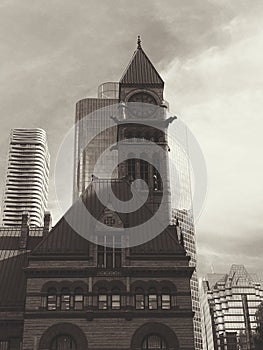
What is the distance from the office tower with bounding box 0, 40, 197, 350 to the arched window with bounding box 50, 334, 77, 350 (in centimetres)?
9

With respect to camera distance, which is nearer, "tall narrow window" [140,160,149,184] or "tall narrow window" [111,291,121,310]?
"tall narrow window" [111,291,121,310]

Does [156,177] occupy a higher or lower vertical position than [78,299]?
higher

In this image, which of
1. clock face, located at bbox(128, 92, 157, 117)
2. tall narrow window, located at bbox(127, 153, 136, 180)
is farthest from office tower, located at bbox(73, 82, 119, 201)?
tall narrow window, located at bbox(127, 153, 136, 180)

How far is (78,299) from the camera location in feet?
150

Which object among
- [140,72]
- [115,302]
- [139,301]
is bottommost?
[115,302]

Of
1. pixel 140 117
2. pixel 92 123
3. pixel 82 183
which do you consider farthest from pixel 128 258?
pixel 92 123

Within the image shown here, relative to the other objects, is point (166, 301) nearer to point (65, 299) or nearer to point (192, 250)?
point (65, 299)

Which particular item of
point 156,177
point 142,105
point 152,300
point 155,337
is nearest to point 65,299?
point 152,300

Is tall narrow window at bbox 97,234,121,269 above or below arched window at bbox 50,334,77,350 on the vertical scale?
above

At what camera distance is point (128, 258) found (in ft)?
156

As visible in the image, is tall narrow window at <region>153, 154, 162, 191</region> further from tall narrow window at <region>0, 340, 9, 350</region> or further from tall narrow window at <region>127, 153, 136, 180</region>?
tall narrow window at <region>0, 340, 9, 350</region>

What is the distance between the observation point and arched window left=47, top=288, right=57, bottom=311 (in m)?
45.3

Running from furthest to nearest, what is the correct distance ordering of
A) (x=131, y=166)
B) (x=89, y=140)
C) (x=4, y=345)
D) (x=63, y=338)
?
(x=89, y=140) < (x=131, y=166) < (x=4, y=345) < (x=63, y=338)

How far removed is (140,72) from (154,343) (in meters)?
44.8
